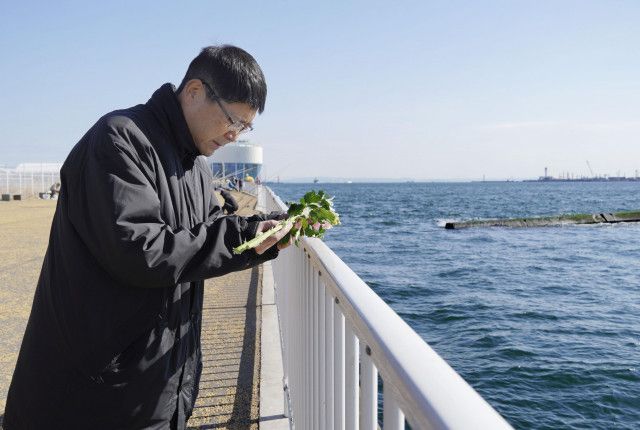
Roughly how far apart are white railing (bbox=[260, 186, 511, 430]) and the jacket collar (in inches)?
27.9

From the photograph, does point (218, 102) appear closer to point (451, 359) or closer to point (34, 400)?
point (34, 400)

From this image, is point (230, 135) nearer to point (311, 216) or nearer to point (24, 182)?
point (311, 216)

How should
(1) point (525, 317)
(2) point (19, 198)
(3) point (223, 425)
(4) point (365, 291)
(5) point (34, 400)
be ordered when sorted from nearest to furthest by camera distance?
(4) point (365, 291) → (5) point (34, 400) → (3) point (223, 425) → (1) point (525, 317) → (2) point (19, 198)

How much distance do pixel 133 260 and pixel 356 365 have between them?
0.77 m

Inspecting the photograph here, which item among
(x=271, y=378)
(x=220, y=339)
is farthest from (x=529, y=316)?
(x=271, y=378)

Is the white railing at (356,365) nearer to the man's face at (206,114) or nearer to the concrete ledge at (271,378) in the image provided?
the concrete ledge at (271,378)

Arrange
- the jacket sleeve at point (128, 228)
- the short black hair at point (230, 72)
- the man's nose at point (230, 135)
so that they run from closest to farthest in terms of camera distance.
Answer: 1. the jacket sleeve at point (128, 228)
2. the short black hair at point (230, 72)
3. the man's nose at point (230, 135)

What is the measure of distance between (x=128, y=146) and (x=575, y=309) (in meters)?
17.8

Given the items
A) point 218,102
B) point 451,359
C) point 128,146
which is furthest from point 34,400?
point 451,359

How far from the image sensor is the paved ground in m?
3.76

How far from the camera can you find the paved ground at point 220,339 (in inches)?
148

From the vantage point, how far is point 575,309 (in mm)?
17031

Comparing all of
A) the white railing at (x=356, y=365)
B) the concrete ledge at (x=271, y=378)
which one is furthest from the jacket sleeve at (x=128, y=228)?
the concrete ledge at (x=271, y=378)

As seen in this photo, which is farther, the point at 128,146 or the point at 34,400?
the point at 34,400
